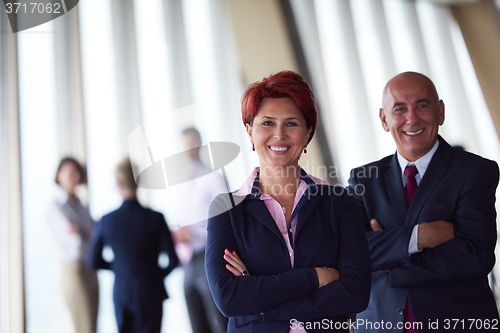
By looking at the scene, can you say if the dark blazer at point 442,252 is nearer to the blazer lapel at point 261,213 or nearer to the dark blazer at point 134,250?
the blazer lapel at point 261,213

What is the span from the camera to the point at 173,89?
9.05 ft

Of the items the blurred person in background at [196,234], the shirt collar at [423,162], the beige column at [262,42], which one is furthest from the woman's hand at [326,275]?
the beige column at [262,42]

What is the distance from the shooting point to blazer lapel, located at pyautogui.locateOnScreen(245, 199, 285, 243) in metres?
1.35

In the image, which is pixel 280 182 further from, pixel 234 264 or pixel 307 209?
pixel 234 264

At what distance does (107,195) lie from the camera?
8.24 feet

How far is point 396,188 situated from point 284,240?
0.67 meters

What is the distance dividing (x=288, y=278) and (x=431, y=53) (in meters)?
3.23

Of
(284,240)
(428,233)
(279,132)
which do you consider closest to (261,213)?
(284,240)

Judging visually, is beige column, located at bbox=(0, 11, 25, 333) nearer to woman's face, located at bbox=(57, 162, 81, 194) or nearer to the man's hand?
woman's face, located at bbox=(57, 162, 81, 194)

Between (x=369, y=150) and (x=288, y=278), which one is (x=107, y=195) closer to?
(x=288, y=278)

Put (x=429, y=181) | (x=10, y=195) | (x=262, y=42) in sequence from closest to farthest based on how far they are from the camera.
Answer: (x=429, y=181) < (x=10, y=195) < (x=262, y=42)

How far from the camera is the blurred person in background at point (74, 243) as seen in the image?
2.33 metres

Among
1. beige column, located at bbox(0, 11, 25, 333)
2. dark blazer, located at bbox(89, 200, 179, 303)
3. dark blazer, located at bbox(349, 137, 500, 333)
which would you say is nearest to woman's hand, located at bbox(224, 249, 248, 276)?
dark blazer, located at bbox(349, 137, 500, 333)

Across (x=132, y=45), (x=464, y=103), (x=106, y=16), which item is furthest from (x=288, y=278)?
(x=464, y=103)
